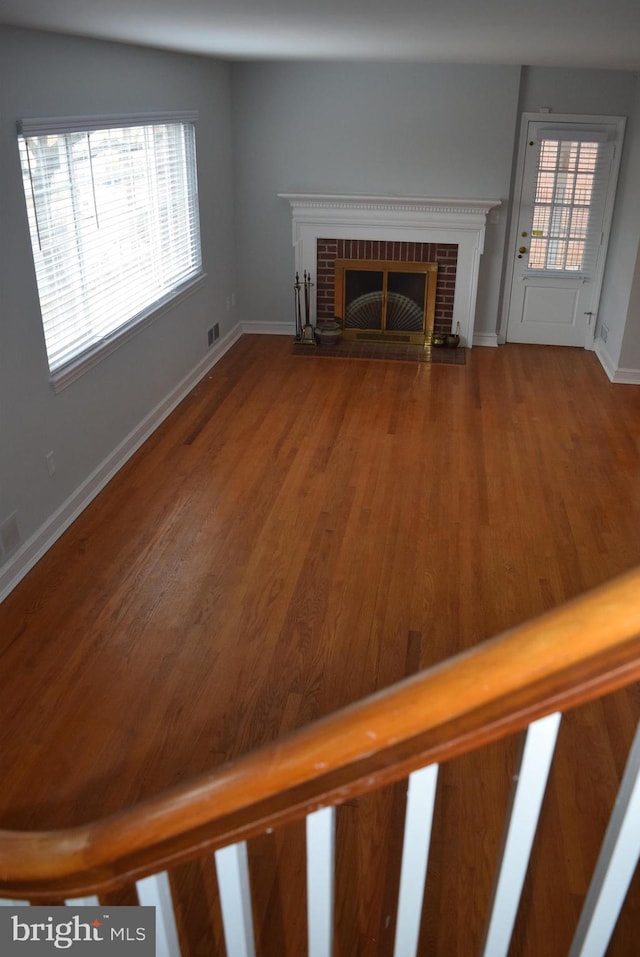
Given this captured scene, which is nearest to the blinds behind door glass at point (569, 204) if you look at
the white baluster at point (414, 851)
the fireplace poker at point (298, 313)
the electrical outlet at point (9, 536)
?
the fireplace poker at point (298, 313)

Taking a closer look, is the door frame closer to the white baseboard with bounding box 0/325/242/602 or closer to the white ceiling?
the white ceiling

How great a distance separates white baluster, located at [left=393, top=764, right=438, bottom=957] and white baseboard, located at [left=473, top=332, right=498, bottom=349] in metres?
6.90

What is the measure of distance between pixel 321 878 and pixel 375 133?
683 cm

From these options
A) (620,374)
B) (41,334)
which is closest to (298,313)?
(620,374)

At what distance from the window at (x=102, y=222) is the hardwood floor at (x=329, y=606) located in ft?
3.02

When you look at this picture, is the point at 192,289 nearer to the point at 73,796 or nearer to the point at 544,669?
the point at 73,796

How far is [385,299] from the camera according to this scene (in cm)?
727

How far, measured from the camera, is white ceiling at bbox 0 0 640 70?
93.1 inches

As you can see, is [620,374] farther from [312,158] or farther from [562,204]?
[312,158]

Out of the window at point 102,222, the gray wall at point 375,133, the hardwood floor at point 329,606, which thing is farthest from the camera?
the gray wall at point 375,133

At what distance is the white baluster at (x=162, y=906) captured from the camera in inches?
33.4

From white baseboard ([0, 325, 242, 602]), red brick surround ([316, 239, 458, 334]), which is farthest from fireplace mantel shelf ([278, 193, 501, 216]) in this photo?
white baseboard ([0, 325, 242, 602])

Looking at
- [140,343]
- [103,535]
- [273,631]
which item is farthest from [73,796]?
[140,343]

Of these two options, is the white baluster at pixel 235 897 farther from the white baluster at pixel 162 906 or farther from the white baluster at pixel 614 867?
the white baluster at pixel 614 867
